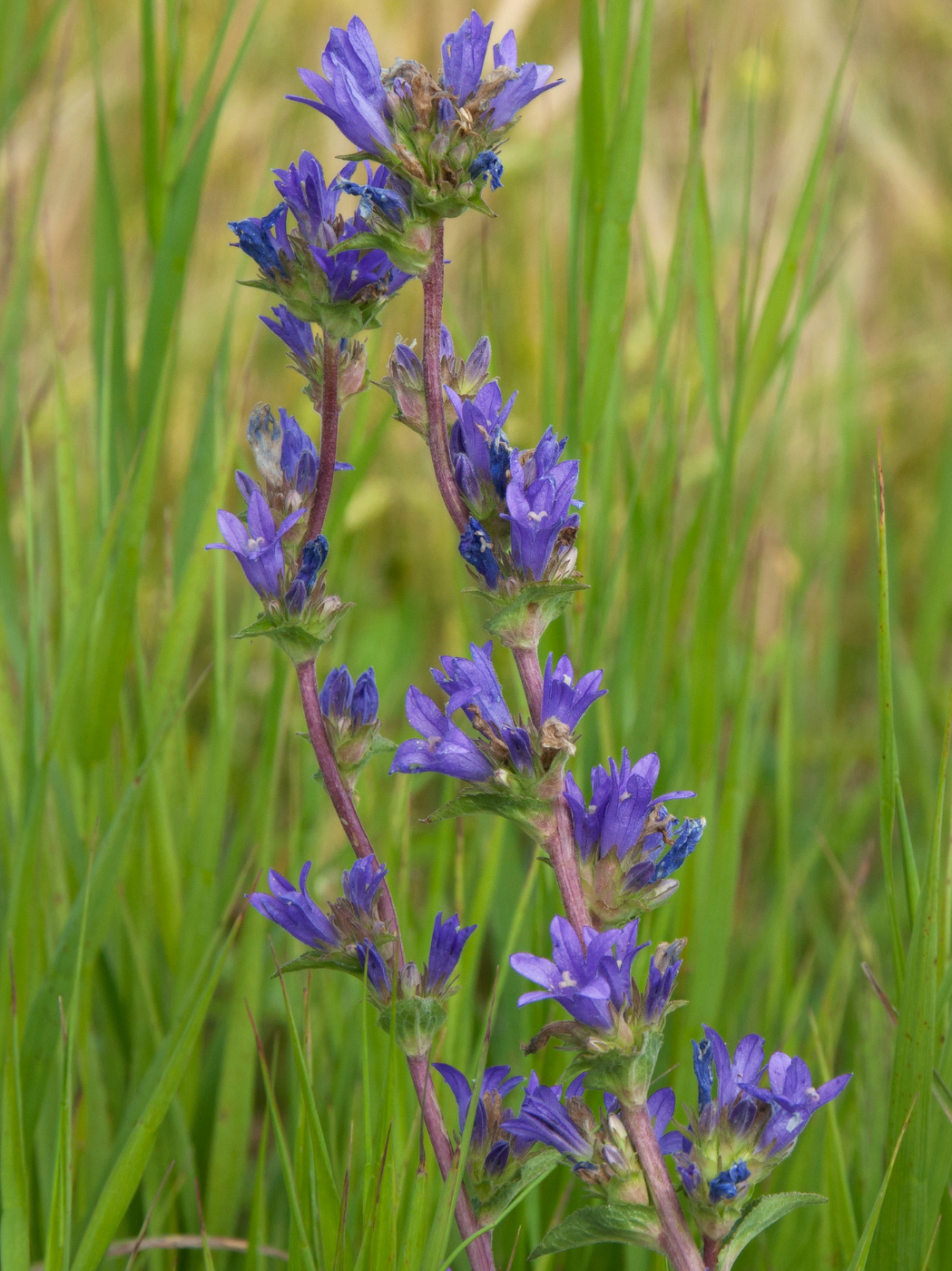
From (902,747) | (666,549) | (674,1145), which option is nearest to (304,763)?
(666,549)

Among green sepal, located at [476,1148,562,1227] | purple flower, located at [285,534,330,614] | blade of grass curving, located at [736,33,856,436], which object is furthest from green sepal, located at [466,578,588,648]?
blade of grass curving, located at [736,33,856,436]

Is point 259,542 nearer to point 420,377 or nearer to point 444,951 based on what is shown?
point 420,377

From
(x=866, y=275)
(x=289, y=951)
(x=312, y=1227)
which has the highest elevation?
(x=866, y=275)

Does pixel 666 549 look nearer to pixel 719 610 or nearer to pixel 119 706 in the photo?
pixel 719 610

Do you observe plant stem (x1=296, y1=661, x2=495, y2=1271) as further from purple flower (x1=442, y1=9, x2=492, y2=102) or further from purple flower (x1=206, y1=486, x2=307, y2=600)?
purple flower (x1=442, y1=9, x2=492, y2=102)

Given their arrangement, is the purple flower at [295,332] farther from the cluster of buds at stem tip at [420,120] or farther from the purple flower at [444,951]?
the purple flower at [444,951]

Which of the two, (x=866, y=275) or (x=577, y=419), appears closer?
(x=577, y=419)
